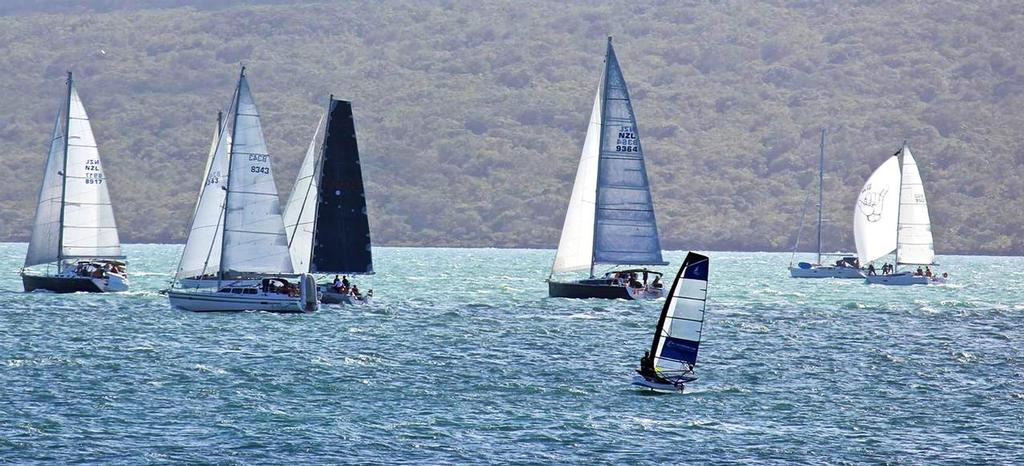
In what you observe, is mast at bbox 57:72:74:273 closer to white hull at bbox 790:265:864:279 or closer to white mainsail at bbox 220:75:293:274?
white mainsail at bbox 220:75:293:274

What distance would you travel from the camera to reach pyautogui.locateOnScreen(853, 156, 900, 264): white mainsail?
123500 millimetres

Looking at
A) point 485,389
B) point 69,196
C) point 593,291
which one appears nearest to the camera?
point 485,389

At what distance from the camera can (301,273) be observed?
2950 inches

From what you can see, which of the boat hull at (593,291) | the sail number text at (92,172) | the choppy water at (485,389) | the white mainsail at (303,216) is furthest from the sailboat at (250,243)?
the boat hull at (593,291)

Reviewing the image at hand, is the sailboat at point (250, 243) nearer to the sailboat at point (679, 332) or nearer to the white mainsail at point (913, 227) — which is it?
the sailboat at point (679, 332)

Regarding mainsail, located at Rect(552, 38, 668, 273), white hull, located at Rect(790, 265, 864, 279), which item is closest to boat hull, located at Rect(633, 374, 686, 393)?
mainsail, located at Rect(552, 38, 668, 273)

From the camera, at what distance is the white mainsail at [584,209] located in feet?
268

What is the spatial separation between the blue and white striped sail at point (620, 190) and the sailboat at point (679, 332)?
3307cm

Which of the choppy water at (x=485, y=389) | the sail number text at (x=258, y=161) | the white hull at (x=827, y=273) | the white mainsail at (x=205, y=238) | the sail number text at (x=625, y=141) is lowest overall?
the choppy water at (x=485, y=389)

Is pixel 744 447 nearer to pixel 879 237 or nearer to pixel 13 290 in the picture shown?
pixel 13 290

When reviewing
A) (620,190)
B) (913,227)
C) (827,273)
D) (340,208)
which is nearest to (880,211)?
(913,227)

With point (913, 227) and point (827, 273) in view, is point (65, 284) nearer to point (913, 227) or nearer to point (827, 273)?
point (913, 227)

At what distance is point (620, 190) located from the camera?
267 ft

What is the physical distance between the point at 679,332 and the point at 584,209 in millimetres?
35291
